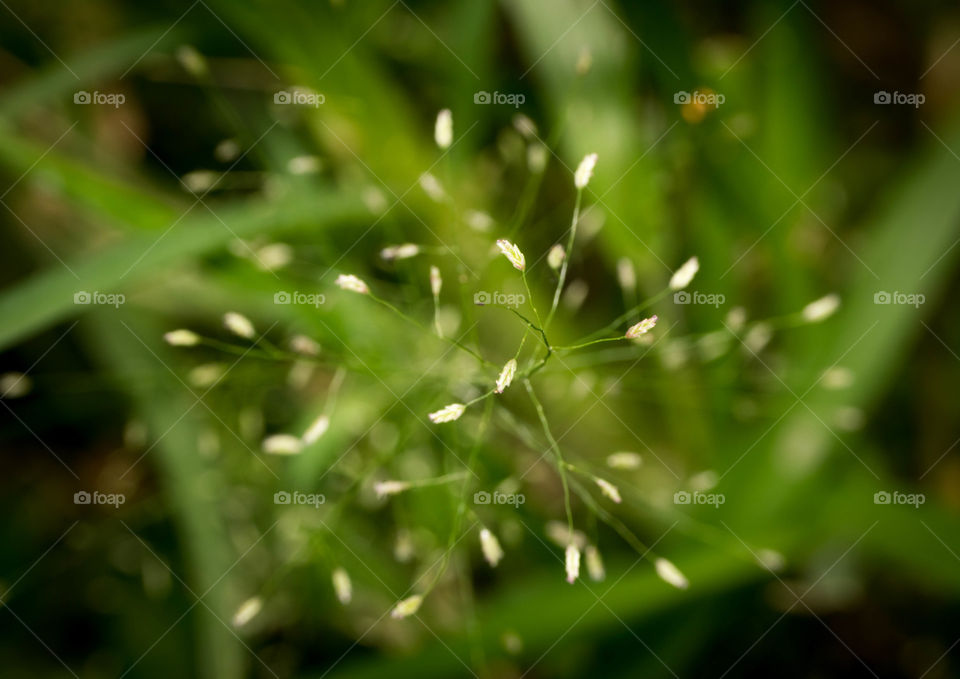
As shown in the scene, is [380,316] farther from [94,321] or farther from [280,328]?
[94,321]

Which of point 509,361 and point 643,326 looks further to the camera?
point 509,361

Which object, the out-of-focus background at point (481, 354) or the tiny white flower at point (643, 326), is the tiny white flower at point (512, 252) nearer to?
the tiny white flower at point (643, 326)

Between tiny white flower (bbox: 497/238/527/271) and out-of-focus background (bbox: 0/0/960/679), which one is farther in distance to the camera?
out-of-focus background (bbox: 0/0/960/679)

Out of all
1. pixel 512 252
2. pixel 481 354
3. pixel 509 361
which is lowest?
pixel 481 354

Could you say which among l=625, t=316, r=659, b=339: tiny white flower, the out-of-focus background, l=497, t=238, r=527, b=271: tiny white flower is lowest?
the out-of-focus background

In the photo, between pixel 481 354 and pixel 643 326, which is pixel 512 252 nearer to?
pixel 643 326

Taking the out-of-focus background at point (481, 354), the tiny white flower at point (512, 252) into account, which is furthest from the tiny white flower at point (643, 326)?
the out-of-focus background at point (481, 354)

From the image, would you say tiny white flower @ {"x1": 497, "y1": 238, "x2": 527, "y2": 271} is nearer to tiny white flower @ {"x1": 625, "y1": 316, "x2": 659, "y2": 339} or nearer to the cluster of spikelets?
the cluster of spikelets

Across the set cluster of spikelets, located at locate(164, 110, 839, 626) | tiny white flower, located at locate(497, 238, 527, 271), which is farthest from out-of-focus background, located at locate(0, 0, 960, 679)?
tiny white flower, located at locate(497, 238, 527, 271)

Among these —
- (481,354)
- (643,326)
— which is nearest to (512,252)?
(643,326)

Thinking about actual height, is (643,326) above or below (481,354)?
above
